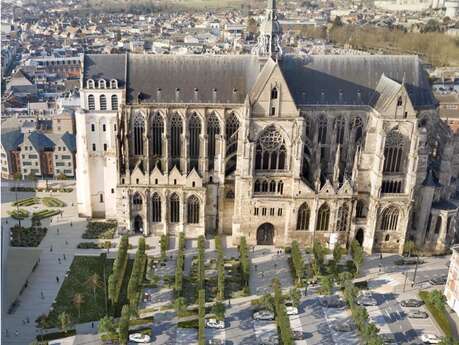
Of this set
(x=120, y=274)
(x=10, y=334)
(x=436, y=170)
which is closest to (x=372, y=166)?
(x=436, y=170)

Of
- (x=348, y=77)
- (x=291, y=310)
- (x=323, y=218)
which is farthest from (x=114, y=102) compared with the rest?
(x=291, y=310)

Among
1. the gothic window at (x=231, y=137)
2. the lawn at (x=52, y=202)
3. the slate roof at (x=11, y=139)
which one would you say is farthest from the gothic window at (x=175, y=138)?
the slate roof at (x=11, y=139)

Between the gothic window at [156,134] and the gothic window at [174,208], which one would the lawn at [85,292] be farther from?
the gothic window at [156,134]

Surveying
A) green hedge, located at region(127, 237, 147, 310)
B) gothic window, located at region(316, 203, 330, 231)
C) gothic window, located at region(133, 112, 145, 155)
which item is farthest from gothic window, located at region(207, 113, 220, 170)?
gothic window, located at region(316, 203, 330, 231)

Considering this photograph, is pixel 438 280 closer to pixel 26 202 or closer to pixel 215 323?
pixel 215 323

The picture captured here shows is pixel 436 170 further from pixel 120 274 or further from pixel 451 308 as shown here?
pixel 120 274

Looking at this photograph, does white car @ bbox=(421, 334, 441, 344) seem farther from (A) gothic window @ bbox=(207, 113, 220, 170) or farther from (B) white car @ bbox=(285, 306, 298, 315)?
(A) gothic window @ bbox=(207, 113, 220, 170)
